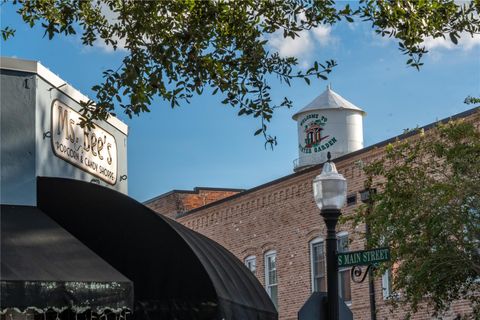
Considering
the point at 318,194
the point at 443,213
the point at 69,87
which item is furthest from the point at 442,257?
the point at 69,87

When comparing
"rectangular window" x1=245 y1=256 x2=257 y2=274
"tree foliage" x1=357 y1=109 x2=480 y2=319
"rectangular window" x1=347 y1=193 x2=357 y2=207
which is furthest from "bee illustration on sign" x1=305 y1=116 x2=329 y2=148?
"tree foliage" x1=357 y1=109 x2=480 y2=319

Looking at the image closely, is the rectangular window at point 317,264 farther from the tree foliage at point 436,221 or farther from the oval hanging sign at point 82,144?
the oval hanging sign at point 82,144

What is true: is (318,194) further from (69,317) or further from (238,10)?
(69,317)

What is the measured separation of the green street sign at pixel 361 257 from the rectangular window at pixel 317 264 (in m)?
19.3

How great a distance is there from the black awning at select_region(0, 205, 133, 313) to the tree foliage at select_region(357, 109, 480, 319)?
9.38m

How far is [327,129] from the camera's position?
36.2 m

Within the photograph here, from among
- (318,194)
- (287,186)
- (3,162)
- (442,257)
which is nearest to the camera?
(3,162)

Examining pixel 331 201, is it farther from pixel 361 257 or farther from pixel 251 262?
pixel 251 262

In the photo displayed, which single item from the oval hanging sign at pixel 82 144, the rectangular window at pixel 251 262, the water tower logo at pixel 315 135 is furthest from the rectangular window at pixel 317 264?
the oval hanging sign at pixel 82 144

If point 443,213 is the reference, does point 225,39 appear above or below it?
above

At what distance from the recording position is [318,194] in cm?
1122

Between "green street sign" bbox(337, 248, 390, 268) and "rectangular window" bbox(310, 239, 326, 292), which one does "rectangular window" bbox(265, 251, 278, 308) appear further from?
"green street sign" bbox(337, 248, 390, 268)

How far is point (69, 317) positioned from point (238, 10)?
3818mm

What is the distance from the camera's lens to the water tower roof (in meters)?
36.6
